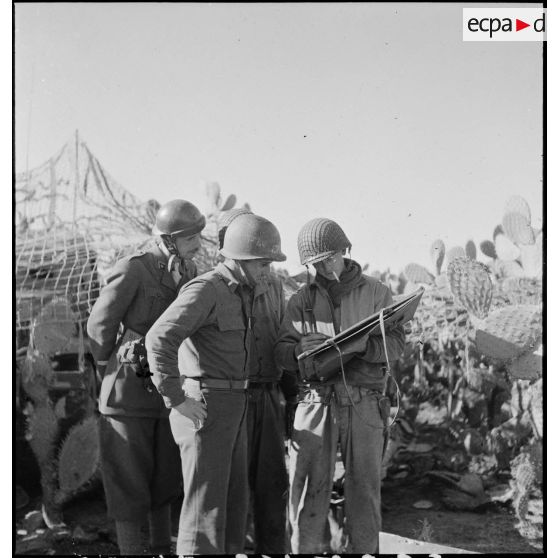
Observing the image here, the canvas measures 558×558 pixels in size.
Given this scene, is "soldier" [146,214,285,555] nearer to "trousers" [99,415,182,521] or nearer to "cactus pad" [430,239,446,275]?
"trousers" [99,415,182,521]

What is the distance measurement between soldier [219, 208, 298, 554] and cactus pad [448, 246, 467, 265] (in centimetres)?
242

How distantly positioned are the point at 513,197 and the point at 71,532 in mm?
4331

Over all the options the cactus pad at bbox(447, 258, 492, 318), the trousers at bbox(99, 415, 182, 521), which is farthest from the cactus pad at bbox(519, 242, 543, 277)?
the trousers at bbox(99, 415, 182, 521)

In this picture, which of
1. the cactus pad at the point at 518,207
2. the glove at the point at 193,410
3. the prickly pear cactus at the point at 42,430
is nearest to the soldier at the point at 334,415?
the glove at the point at 193,410

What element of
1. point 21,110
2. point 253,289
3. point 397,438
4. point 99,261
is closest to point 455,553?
point 397,438

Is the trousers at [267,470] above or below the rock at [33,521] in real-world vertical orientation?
above

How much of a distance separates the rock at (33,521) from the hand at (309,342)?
107 inches

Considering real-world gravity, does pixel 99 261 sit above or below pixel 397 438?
above

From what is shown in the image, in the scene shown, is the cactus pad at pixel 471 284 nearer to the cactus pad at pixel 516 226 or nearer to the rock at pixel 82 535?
the cactus pad at pixel 516 226

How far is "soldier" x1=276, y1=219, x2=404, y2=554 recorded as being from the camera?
4168mm

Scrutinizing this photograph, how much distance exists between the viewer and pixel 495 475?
6223mm

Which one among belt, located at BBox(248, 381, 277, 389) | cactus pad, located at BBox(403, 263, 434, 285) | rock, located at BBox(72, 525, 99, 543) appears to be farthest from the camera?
cactus pad, located at BBox(403, 263, 434, 285)

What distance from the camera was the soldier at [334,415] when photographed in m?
4.17

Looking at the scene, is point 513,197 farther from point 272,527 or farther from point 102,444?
point 102,444
